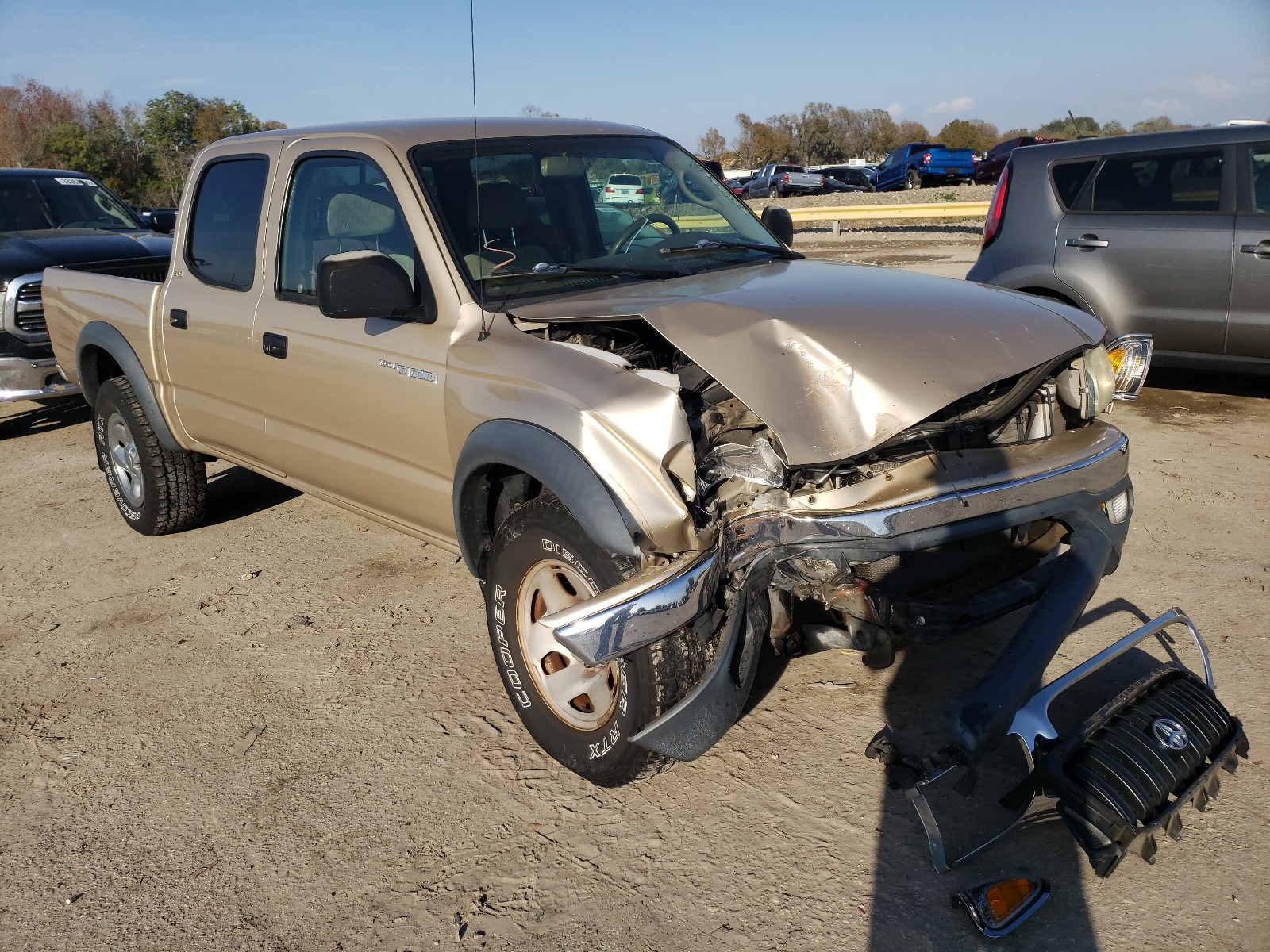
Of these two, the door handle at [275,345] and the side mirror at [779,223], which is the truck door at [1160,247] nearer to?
the side mirror at [779,223]

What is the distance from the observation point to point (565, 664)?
10.6 feet

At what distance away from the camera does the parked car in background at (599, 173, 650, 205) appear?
4.28 metres

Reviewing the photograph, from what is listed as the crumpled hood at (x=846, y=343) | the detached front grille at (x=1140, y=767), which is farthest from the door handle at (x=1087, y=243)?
the detached front grille at (x=1140, y=767)

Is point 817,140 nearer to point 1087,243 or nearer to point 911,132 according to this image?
point 911,132

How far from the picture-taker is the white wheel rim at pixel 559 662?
121 inches

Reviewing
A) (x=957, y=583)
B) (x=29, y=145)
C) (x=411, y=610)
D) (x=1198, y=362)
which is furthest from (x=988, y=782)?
(x=29, y=145)

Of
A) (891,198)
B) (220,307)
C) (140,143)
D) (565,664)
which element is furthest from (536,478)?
(140,143)

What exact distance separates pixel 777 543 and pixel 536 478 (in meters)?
0.83

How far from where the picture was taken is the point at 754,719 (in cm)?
355

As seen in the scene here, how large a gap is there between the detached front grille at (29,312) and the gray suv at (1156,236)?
6.98m

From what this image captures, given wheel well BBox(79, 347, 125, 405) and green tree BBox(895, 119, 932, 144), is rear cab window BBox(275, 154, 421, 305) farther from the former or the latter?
green tree BBox(895, 119, 932, 144)

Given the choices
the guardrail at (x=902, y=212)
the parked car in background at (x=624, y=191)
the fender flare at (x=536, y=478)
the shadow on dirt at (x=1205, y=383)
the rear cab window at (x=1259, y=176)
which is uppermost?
the guardrail at (x=902, y=212)

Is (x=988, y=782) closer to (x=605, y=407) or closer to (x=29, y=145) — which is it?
(x=605, y=407)

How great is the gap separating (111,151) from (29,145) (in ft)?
17.1
